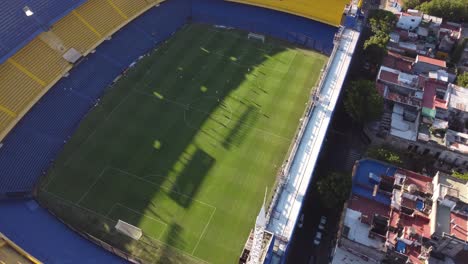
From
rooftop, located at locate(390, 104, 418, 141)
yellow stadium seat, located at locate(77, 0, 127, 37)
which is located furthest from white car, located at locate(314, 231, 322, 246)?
yellow stadium seat, located at locate(77, 0, 127, 37)

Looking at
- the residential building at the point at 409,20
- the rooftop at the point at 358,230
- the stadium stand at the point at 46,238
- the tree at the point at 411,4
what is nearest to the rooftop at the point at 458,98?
the residential building at the point at 409,20

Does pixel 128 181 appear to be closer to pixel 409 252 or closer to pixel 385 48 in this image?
pixel 409 252

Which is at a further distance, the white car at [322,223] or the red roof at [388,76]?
the red roof at [388,76]

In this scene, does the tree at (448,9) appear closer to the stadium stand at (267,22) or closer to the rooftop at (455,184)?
the stadium stand at (267,22)

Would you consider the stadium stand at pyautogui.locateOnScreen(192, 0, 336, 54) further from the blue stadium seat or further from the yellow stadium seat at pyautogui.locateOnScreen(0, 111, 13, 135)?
the yellow stadium seat at pyautogui.locateOnScreen(0, 111, 13, 135)

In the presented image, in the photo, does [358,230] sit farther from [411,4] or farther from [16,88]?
[411,4]

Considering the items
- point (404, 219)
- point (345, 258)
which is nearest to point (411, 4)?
point (404, 219)
